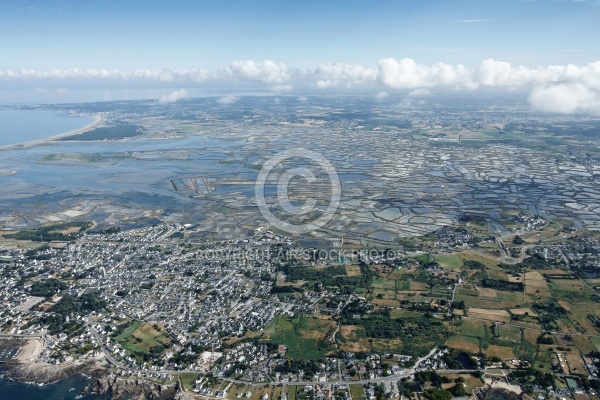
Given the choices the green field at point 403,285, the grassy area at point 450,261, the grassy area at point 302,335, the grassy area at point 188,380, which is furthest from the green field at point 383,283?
the grassy area at point 188,380

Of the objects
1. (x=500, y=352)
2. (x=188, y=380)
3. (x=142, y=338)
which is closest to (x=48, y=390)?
(x=142, y=338)

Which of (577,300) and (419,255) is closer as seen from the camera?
(577,300)

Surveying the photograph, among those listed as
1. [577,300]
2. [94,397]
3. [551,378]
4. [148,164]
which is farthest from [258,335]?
[148,164]

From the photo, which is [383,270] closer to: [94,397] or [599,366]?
[599,366]

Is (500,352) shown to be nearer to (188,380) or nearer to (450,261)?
(450,261)

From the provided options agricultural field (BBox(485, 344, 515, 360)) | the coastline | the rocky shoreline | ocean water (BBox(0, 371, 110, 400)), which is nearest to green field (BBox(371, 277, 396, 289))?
agricultural field (BBox(485, 344, 515, 360))
